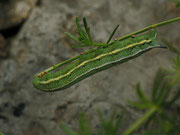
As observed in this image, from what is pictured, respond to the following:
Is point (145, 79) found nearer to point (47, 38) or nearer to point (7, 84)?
point (47, 38)

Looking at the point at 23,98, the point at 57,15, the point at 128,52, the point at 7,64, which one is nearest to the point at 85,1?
the point at 57,15

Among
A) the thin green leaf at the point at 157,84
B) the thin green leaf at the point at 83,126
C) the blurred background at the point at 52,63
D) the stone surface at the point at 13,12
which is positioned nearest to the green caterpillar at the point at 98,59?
the blurred background at the point at 52,63

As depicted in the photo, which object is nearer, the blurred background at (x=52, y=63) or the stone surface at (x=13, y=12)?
the blurred background at (x=52, y=63)

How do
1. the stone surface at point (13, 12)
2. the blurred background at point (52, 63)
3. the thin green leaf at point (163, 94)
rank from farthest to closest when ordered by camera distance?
the stone surface at point (13, 12), the blurred background at point (52, 63), the thin green leaf at point (163, 94)

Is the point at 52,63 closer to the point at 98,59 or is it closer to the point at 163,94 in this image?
the point at 98,59

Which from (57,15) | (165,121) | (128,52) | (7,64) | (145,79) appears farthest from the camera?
(145,79)

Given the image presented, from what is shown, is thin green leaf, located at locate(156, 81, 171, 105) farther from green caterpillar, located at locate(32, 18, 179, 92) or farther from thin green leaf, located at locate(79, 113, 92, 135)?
green caterpillar, located at locate(32, 18, 179, 92)

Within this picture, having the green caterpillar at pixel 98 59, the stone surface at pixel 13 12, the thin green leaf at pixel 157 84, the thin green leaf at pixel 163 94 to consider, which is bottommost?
the thin green leaf at pixel 163 94

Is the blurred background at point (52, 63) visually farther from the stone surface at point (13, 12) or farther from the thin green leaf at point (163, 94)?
the thin green leaf at point (163, 94)

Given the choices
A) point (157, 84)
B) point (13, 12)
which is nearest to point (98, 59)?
point (157, 84)
